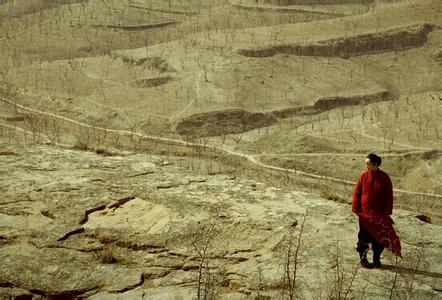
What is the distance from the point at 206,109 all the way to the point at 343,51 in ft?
23.6

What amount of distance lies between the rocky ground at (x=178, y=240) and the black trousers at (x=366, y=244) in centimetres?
11

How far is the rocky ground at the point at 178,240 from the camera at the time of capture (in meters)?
5.06

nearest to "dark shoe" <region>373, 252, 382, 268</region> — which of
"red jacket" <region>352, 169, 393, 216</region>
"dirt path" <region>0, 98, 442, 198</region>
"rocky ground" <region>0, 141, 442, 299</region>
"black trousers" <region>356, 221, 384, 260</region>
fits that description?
"black trousers" <region>356, 221, 384, 260</region>

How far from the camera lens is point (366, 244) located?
546 cm

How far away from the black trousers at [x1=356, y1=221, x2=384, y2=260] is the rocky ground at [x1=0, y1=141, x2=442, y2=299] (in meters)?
0.11

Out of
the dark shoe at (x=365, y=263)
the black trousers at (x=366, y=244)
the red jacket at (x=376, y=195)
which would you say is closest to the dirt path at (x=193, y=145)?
the red jacket at (x=376, y=195)

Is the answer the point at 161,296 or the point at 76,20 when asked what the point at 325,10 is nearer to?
the point at 76,20

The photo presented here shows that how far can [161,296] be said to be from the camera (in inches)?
192

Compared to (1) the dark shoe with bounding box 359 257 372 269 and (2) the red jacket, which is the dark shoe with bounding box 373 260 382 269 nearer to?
(1) the dark shoe with bounding box 359 257 372 269

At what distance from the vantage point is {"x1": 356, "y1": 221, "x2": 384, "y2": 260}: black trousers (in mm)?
5363

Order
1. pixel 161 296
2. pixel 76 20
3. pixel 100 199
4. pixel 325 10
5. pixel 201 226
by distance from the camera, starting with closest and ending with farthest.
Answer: pixel 161 296, pixel 201 226, pixel 100 199, pixel 76 20, pixel 325 10

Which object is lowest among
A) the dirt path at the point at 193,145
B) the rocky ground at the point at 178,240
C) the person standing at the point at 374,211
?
the dirt path at the point at 193,145

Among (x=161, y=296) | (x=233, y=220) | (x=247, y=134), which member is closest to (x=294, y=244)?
(x=233, y=220)

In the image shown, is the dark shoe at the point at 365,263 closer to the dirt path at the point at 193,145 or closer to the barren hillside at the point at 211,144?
the barren hillside at the point at 211,144
